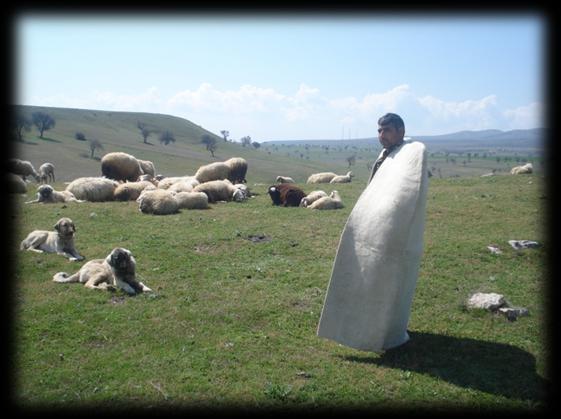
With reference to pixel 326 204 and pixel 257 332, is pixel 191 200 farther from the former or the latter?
pixel 257 332

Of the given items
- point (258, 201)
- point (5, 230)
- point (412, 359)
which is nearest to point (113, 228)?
point (5, 230)

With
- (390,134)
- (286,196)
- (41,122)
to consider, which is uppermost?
(41,122)

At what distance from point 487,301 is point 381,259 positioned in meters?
3.36

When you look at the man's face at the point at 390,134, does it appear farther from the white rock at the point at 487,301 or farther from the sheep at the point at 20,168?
the sheep at the point at 20,168

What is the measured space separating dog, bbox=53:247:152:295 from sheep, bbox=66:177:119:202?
9982mm

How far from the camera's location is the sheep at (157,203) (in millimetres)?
17109

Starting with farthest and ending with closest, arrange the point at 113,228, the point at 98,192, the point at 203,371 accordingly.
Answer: the point at 98,192, the point at 113,228, the point at 203,371

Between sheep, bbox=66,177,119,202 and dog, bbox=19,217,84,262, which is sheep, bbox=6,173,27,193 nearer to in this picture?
sheep, bbox=66,177,119,202

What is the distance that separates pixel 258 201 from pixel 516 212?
33.7 ft

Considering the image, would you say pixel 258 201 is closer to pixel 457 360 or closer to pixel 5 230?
pixel 5 230

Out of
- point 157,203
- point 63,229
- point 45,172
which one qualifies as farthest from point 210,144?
point 63,229

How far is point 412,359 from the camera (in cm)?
677

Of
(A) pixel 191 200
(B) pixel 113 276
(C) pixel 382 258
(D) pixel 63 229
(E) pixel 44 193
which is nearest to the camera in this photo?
(C) pixel 382 258

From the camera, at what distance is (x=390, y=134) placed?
7066 millimetres
